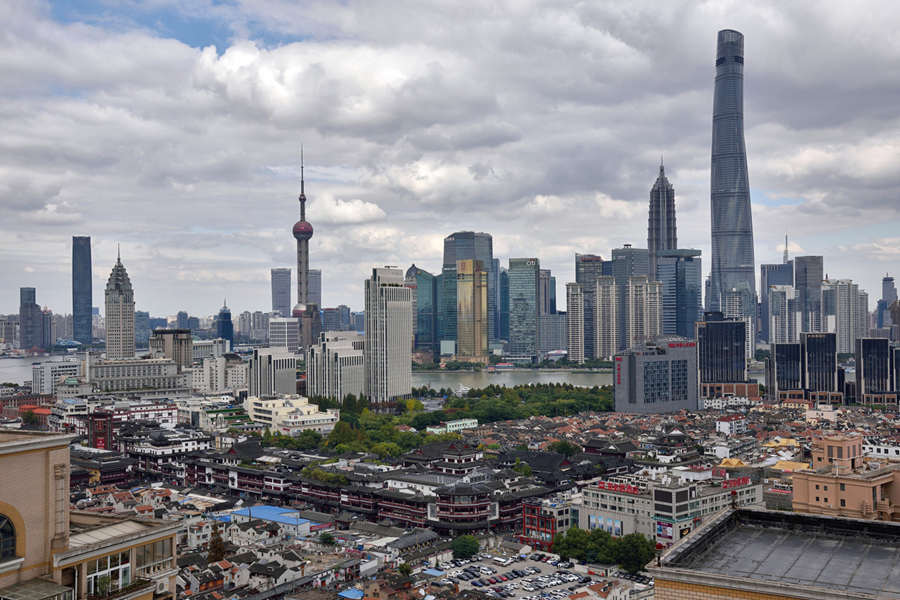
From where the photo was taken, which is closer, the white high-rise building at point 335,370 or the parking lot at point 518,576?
the parking lot at point 518,576

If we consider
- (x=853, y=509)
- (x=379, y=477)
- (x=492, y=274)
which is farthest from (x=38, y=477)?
(x=492, y=274)

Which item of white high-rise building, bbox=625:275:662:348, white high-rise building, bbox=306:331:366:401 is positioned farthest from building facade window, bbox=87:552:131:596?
white high-rise building, bbox=625:275:662:348

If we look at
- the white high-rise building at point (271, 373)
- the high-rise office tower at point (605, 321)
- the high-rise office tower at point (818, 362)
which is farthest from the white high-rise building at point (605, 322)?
the white high-rise building at point (271, 373)

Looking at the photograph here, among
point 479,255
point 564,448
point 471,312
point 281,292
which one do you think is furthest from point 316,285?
point 564,448

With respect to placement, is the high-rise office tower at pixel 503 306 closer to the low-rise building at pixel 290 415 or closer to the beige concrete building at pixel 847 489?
the low-rise building at pixel 290 415

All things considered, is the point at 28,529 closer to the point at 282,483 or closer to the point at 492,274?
the point at 282,483

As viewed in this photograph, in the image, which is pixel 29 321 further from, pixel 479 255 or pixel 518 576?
pixel 518 576
